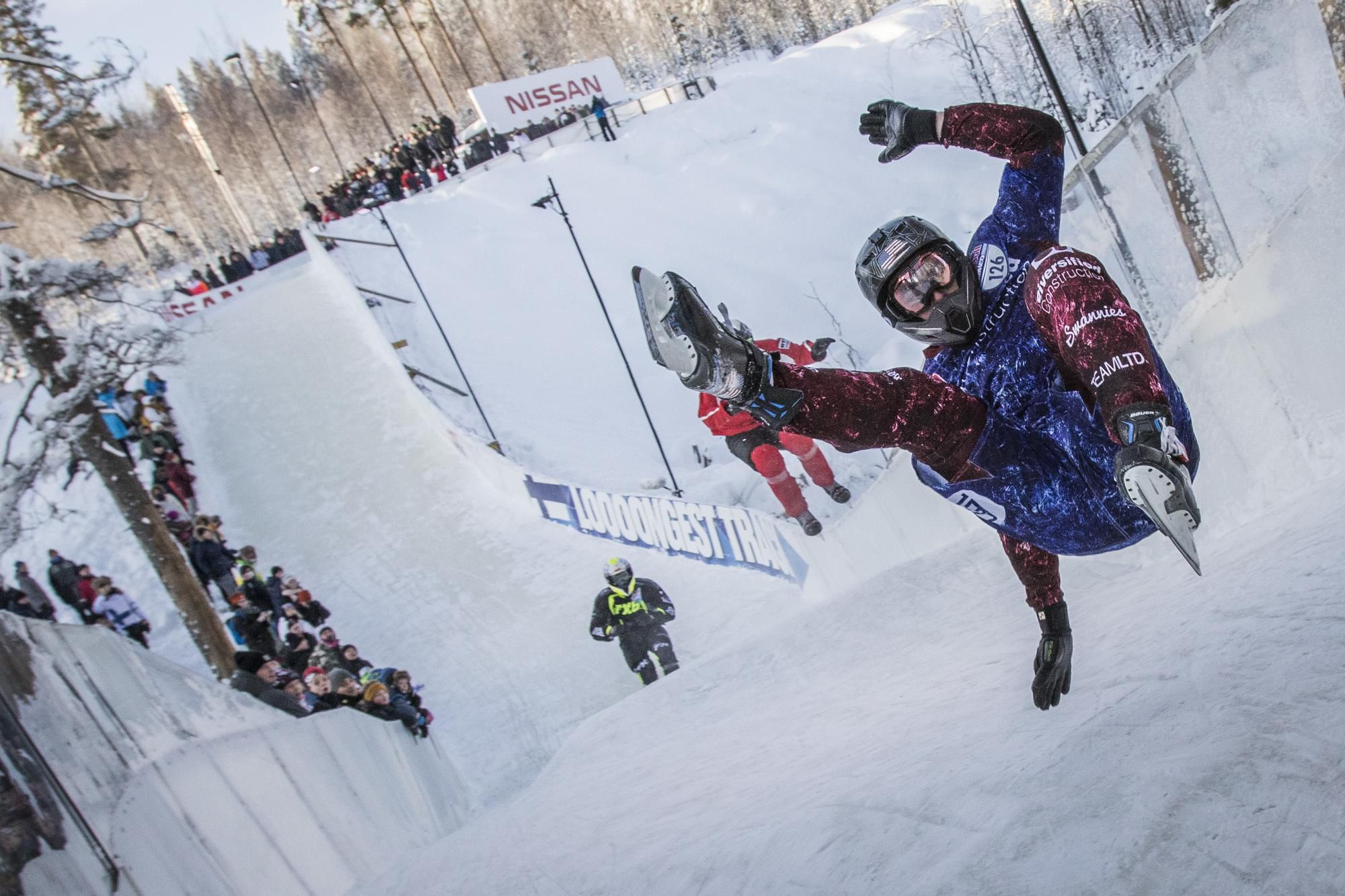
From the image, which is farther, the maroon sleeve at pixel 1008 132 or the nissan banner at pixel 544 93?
the nissan banner at pixel 544 93

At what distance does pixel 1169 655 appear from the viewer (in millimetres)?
2576

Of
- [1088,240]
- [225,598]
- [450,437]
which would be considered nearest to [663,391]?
[450,437]

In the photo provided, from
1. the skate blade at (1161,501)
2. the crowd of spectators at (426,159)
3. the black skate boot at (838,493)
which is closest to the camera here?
the skate blade at (1161,501)

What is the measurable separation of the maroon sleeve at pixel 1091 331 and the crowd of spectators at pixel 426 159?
78.4ft

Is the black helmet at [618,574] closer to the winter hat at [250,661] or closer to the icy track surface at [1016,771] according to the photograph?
the winter hat at [250,661]

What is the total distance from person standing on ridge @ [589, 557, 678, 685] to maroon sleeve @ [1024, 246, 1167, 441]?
17.4 ft

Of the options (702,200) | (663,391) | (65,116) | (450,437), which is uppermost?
(65,116)

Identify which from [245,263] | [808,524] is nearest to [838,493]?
[808,524]

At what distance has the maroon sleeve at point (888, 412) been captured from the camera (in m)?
2.65

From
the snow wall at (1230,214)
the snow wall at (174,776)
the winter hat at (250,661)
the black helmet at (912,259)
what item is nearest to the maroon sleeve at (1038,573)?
the black helmet at (912,259)

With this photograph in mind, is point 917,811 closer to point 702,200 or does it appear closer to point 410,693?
point 410,693

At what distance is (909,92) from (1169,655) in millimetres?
29285

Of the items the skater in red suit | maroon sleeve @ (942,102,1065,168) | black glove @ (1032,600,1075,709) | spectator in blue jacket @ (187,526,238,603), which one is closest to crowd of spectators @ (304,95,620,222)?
spectator in blue jacket @ (187,526,238,603)

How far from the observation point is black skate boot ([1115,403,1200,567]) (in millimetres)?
2316
